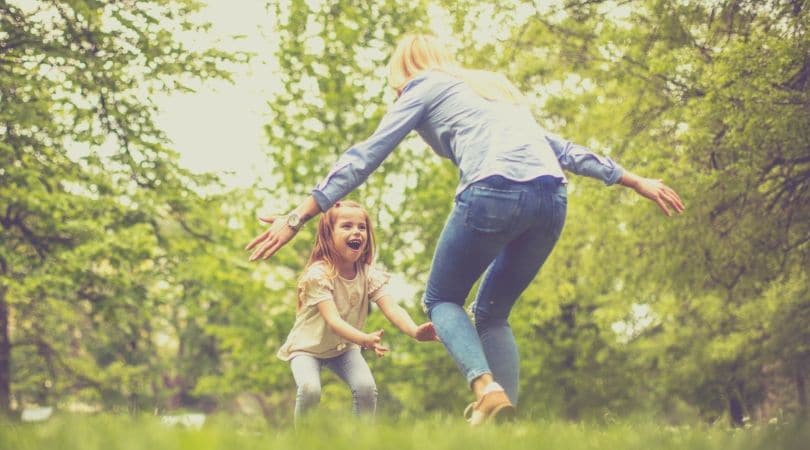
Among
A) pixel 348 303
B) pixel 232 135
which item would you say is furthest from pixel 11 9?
pixel 232 135

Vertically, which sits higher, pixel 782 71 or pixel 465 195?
pixel 782 71

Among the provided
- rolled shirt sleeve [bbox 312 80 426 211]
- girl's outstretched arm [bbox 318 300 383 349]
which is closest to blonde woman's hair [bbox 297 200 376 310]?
girl's outstretched arm [bbox 318 300 383 349]

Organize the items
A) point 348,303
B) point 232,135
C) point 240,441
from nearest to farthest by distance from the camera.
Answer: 1. point 240,441
2. point 348,303
3. point 232,135

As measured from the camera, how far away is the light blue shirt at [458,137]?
382 cm

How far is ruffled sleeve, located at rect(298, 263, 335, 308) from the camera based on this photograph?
4793mm

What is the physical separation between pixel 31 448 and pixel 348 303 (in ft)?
9.21

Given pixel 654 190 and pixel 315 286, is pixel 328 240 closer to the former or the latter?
pixel 315 286

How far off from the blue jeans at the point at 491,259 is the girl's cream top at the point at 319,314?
899mm

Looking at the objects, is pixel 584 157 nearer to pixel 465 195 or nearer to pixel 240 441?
pixel 465 195

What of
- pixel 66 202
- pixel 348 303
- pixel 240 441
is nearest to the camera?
pixel 240 441

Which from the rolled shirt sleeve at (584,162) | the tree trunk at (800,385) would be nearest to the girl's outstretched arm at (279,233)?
the rolled shirt sleeve at (584,162)

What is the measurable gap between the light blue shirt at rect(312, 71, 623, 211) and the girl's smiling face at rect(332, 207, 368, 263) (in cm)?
85

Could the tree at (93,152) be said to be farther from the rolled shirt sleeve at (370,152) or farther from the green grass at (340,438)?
the green grass at (340,438)

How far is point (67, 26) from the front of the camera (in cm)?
1055
